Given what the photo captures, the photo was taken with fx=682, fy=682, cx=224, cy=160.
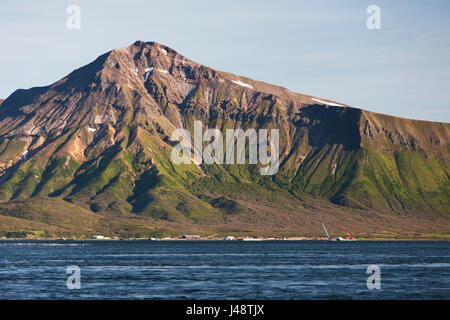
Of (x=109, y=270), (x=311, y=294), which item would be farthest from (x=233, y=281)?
(x=109, y=270)

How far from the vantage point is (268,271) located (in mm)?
164625

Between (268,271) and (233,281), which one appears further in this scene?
(268,271)

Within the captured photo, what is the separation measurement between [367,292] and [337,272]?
161 ft

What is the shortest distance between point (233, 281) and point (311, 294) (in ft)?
90.8
